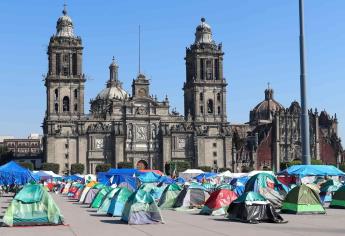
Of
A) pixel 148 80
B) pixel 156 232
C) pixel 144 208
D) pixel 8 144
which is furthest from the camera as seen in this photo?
pixel 8 144

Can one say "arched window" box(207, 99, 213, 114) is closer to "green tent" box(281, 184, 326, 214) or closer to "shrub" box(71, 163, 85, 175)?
"shrub" box(71, 163, 85, 175)

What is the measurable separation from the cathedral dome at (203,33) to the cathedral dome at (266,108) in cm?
3392

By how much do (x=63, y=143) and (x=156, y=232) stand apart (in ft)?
283

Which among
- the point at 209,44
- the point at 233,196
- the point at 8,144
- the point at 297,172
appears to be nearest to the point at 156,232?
the point at 233,196

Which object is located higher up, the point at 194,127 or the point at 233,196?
the point at 194,127

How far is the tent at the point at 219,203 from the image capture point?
2935cm

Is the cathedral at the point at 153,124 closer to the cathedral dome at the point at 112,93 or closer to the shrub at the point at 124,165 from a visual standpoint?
the shrub at the point at 124,165

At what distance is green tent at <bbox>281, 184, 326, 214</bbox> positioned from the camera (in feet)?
94.9

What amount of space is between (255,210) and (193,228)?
10.5 feet

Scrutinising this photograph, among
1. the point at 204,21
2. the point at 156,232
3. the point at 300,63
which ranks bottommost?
the point at 156,232

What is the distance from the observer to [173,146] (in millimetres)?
109062

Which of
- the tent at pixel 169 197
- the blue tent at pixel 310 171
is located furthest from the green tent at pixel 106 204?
the blue tent at pixel 310 171

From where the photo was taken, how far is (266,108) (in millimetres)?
144875

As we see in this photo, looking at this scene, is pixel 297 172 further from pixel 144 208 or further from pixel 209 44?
pixel 209 44
